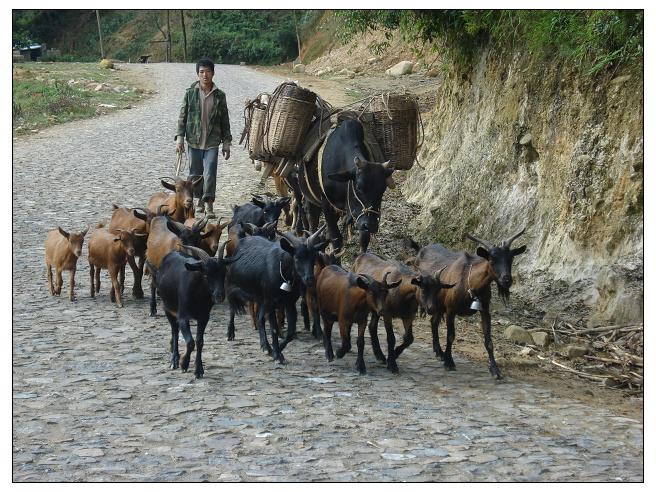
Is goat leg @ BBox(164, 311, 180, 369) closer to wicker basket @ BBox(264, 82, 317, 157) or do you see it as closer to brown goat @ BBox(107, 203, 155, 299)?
brown goat @ BBox(107, 203, 155, 299)

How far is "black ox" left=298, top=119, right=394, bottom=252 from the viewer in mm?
12812

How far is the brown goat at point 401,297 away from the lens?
10039 mm

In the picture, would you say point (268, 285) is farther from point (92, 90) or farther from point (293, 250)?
point (92, 90)

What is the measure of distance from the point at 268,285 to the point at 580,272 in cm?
403

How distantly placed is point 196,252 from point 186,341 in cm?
91

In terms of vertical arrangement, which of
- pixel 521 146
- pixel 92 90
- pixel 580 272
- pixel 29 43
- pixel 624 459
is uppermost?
pixel 29 43

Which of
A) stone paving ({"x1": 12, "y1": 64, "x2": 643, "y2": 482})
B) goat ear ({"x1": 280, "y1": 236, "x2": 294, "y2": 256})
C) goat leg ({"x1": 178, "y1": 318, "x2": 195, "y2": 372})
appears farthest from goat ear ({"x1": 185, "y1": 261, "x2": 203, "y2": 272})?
stone paving ({"x1": 12, "y1": 64, "x2": 643, "y2": 482})

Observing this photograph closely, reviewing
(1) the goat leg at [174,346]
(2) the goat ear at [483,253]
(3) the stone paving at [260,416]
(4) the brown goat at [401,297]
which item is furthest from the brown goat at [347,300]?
(1) the goat leg at [174,346]

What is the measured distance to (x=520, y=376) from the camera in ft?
34.1

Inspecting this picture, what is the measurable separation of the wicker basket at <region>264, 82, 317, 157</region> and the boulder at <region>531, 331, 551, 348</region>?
462 centimetres

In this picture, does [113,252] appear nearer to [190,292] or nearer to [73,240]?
[73,240]

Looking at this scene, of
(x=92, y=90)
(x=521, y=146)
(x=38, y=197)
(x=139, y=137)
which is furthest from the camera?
(x=92, y=90)

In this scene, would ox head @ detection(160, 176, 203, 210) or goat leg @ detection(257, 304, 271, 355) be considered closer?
goat leg @ detection(257, 304, 271, 355)

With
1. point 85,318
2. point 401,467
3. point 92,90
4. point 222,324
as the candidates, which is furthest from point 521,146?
point 92,90
